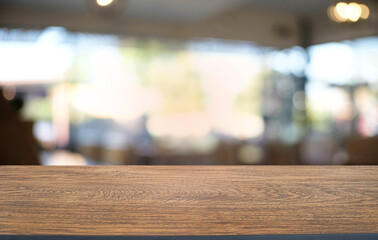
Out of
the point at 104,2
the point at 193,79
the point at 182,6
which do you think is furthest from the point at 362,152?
the point at 193,79

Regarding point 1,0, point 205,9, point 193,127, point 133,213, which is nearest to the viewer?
point 133,213

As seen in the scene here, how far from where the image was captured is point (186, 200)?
0.88 meters

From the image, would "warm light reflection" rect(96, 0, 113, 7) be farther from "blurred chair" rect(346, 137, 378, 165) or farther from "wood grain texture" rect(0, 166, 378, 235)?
"wood grain texture" rect(0, 166, 378, 235)

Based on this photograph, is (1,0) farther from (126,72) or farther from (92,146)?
(92,146)

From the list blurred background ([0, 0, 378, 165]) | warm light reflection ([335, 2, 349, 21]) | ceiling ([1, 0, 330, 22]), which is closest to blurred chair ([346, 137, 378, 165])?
warm light reflection ([335, 2, 349, 21])

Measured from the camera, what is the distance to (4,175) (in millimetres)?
907

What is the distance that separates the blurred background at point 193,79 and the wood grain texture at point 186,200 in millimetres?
5031

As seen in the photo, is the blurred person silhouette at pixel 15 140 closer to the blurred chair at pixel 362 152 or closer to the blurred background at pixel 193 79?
the blurred chair at pixel 362 152

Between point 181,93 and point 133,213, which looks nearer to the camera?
point 133,213

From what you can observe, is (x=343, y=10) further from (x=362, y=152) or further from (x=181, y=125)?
(x=181, y=125)

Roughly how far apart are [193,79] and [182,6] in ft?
4.24

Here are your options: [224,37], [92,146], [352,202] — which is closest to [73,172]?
[352,202]

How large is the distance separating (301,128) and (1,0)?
5.08m

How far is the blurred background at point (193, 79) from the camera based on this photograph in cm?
648
